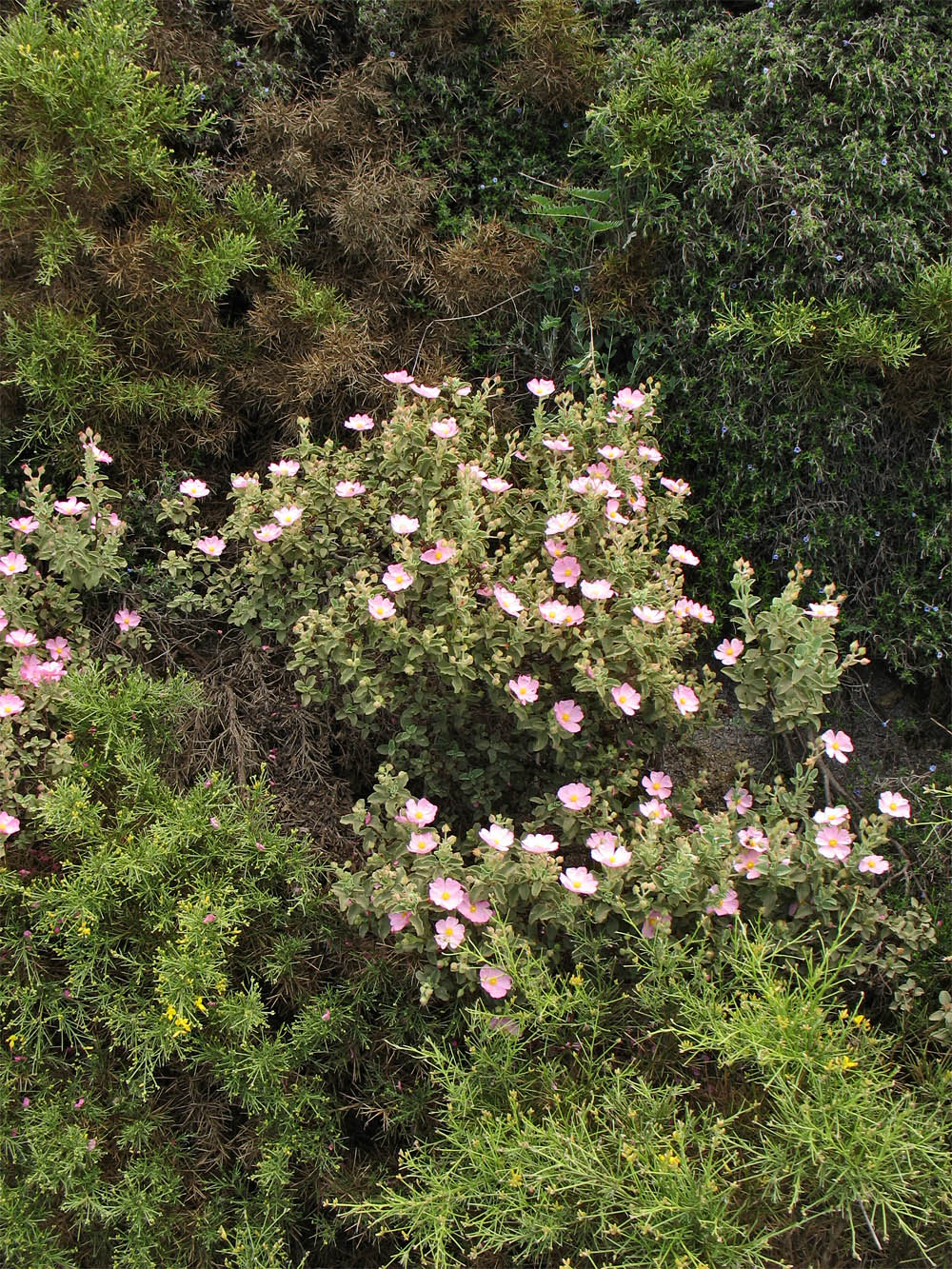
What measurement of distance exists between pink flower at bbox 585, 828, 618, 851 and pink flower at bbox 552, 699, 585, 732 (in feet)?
0.81

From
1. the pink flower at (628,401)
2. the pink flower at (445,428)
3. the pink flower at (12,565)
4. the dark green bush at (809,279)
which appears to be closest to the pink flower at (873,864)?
the dark green bush at (809,279)

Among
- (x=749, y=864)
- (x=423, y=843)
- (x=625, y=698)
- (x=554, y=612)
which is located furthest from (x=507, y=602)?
(x=749, y=864)

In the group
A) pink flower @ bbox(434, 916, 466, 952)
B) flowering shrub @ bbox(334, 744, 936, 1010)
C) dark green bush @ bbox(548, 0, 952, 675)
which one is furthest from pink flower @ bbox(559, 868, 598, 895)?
dark green bush @ bbox(548, 0, 952, 675)

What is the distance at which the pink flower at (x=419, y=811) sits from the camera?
7.30 ft

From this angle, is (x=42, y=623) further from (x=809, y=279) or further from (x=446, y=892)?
(x=809, y=279)

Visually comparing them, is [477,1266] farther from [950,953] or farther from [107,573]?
[107,573]

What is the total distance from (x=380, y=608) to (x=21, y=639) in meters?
0.97

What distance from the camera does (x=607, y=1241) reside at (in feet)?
6.25

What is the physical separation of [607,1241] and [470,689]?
120 centimetres

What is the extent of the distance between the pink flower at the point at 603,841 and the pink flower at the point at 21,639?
1516 millimetres

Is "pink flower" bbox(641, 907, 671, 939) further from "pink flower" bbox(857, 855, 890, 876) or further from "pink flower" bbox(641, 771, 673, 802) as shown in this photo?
"pink flower" bbox(857, 855, 890, 876)

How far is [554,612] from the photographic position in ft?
7.59

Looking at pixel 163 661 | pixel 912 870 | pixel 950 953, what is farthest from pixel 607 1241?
pixel 163 661

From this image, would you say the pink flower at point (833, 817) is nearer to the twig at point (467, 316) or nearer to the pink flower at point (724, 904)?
the pink flower at point (724, 904)
